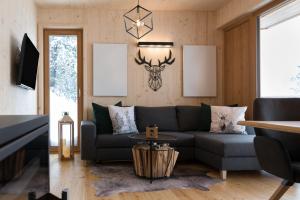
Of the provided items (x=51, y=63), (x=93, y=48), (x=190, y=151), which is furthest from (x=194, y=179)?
(x=51, y=63)

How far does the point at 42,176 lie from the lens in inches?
53.5

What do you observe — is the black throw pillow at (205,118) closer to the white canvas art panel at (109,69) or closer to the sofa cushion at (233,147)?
the sofa cushion at (233,147)

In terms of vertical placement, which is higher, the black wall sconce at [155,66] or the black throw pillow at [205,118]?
the black wall sconce at [155,66]

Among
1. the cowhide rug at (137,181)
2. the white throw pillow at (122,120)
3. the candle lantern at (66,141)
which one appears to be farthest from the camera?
the candle lantern at (66,141)

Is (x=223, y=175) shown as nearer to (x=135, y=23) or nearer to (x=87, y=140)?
(x=87, y=140)

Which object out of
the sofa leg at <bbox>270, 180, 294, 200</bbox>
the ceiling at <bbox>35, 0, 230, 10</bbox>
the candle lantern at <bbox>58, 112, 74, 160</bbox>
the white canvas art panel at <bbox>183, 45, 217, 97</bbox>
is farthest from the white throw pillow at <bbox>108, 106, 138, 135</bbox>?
the sofa leg at <bbox>270, 180, 294, 200</bbox>

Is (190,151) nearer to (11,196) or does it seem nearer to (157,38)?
(157,38)

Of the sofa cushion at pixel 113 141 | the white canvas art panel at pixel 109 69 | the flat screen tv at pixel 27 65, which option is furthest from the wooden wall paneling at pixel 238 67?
the flat screen tv at pixel 27 65

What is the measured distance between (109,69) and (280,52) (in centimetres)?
266

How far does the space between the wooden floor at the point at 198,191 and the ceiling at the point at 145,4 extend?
259cm

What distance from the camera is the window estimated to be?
13.5ft

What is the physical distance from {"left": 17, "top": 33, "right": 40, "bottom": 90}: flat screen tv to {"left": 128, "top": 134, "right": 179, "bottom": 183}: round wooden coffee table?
1.36 m

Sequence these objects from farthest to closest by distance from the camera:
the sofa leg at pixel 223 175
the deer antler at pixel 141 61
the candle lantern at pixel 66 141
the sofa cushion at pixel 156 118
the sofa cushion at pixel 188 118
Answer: the deer antler at pixel 141 61 → the sofa cushion at pixel 188 118 → the sofa cushion at pixel 156 118 → the candle lantern at pixel 66 141 → the sofa leg at pixel 223 175

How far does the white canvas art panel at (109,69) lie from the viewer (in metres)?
5.60
